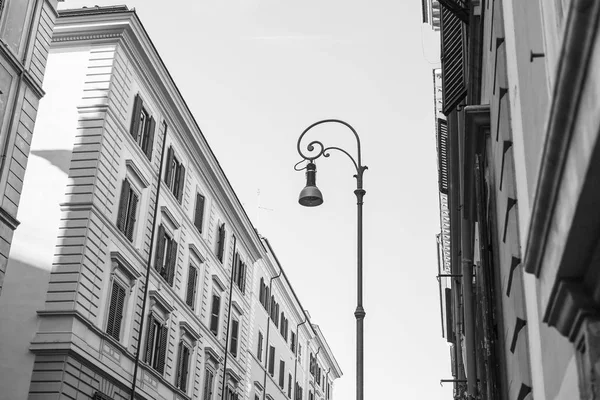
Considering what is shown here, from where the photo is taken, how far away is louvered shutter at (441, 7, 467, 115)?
43.4 feet

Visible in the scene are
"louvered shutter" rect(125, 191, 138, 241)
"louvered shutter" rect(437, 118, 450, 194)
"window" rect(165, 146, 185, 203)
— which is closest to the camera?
"louvered shutter" rect(437, 118, 450, 194)

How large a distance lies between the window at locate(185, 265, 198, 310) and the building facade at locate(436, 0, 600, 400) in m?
18.4

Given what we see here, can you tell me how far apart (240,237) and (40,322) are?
55.8ft

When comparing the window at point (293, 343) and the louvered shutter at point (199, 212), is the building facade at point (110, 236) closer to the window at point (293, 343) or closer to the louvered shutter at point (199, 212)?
the louvered shutter at point (199, 212)

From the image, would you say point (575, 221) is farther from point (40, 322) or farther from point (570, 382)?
point (40, 322)

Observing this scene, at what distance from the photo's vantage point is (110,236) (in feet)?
75.6

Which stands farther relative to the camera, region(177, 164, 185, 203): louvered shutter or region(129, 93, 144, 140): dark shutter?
region(177, 164, 185, 203): louvered shutter

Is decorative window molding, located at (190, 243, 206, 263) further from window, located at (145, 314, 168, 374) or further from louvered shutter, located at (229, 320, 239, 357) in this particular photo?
louvered shutter, located at (229, 320, 239, 357)

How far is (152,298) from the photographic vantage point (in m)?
25.9

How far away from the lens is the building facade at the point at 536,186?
3363 millimetres

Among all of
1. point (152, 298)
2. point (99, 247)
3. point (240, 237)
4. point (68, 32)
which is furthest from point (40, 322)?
point (240, 237)

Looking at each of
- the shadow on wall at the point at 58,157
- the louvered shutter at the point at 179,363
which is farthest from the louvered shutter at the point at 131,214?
the louvered shutter at the point at 179,363

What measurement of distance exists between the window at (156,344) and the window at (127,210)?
317cm

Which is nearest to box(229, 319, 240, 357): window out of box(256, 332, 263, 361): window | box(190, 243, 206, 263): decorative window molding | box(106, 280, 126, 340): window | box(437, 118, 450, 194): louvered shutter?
box(256, 332, 263, 361): window
